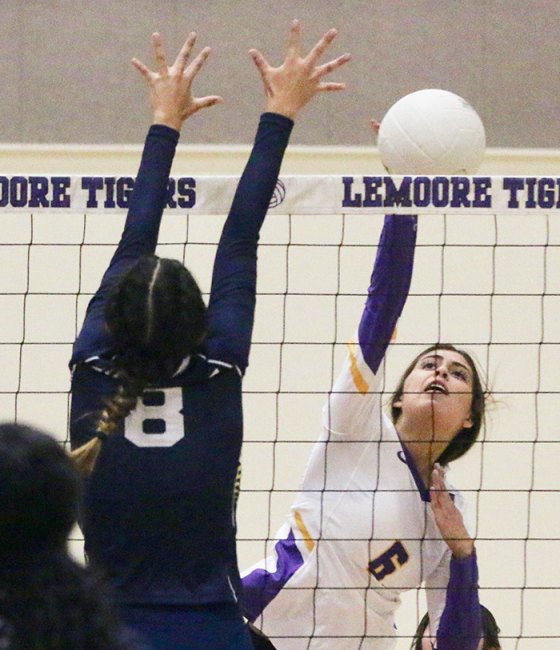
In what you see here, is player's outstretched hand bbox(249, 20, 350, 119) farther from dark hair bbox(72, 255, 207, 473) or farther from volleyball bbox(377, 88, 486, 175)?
A: volleyball bbox(377, 88, 486, 175)

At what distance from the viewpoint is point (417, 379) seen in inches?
144

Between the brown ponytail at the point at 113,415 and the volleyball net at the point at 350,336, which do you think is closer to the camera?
the brown ponytail at the point at 113,415

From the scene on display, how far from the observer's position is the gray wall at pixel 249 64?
6.91 meters

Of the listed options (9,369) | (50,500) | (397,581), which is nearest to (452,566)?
(397,581)

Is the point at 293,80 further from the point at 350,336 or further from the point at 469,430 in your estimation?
the point at 350,336

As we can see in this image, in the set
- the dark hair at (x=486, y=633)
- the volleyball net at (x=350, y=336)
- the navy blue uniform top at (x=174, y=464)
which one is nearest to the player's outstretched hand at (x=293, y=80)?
the navy blue uniform top at (x=174, y=464)

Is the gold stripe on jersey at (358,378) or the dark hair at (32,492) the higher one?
the dark hair at (32,492)

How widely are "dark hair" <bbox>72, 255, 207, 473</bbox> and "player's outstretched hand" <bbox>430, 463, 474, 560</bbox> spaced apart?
4.20 feet

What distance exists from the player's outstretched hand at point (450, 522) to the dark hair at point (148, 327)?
4.20 feet

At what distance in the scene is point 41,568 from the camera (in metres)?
1.30

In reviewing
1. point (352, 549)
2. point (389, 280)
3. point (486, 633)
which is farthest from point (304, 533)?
point (389, 280)

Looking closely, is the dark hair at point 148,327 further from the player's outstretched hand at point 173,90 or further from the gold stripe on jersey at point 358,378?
the gold stripe on jersey at point 358,378

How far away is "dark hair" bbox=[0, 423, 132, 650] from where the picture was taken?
1276 millimetres

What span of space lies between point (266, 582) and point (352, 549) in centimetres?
24
